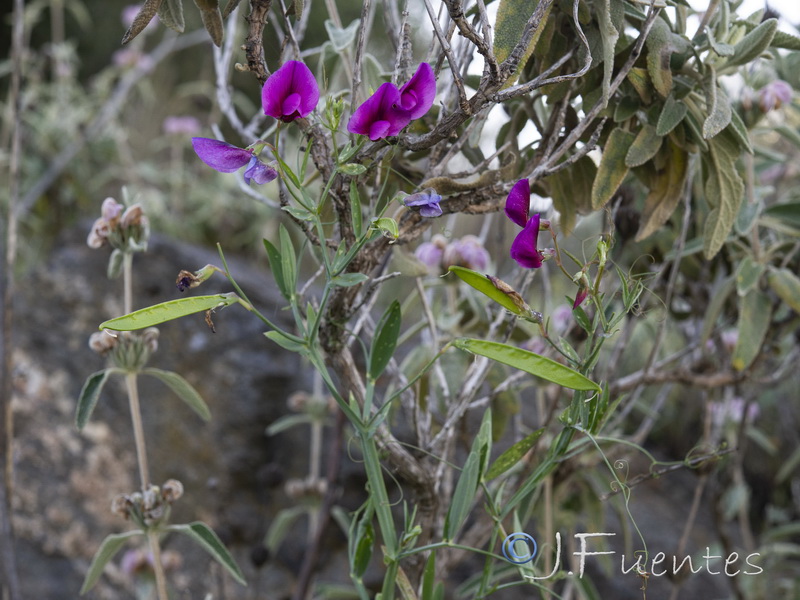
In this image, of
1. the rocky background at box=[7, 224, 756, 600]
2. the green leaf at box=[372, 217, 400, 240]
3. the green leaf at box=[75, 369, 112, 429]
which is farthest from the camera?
the rocky background at box=[7, 224, 756, 600]

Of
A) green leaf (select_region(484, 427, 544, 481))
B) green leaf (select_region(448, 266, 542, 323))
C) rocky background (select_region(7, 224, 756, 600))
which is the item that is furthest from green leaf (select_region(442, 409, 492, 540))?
rocky background (select_region(7, 224, 756, 600))

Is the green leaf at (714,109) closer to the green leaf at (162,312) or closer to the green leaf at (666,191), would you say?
the green leaf at (666,191)

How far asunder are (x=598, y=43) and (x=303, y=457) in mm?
936

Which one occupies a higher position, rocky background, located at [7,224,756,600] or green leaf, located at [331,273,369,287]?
green leaf, located at [331,273,369,287]

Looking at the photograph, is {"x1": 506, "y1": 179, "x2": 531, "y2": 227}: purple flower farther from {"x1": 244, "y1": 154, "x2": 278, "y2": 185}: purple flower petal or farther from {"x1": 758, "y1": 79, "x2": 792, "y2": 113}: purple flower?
{"x1": 758, "y1": 79, "x2": 792, "y2": 113}: purple flower

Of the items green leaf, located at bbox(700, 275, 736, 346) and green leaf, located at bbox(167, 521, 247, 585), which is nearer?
green leaf, located at bbox(167, 521, 247, 585)

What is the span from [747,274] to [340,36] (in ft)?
1.70

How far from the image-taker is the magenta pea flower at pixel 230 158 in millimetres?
512

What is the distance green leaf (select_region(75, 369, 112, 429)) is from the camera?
0.68 metres

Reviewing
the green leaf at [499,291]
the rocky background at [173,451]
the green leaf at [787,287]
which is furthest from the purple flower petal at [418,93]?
the rocky background at [173,451]

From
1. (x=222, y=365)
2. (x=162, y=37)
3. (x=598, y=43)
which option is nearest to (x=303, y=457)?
(x=222, y=365)

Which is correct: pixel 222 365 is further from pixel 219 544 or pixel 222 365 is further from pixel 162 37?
pixel 162 37

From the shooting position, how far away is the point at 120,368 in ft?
2.50

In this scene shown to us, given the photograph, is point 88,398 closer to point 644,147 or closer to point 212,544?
point 212,544
